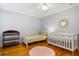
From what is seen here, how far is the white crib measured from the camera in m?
1.78

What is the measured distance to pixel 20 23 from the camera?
3.04 metres

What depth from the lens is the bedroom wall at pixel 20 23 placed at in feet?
8.58

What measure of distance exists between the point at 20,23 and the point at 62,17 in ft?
6.55

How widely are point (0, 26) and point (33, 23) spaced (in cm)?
160

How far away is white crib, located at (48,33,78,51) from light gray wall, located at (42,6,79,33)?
1.41 feet

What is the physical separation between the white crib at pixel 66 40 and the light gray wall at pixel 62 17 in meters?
0.43

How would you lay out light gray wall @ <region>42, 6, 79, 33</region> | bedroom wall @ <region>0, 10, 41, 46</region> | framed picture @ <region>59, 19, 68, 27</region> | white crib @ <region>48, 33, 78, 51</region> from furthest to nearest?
1. bedroom wall @ <region>0, 10, 41, 46</region>
2. framed picture @ <region>59, 19, 68, 27</region>
3. light gray wall @ <region>42, 6, 79, 33</region>
4. white crib @ <region>48, 33, 78, 51</region>

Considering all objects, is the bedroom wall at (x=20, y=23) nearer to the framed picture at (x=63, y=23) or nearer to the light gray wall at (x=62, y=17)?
the light gray wall at (x=62, y=17)

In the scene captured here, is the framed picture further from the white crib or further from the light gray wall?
the white crib

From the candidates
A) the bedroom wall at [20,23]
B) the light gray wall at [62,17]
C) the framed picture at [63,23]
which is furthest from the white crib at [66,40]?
the bedroom wall at [20,23]

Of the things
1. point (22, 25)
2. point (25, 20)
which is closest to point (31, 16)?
point (25, 20)

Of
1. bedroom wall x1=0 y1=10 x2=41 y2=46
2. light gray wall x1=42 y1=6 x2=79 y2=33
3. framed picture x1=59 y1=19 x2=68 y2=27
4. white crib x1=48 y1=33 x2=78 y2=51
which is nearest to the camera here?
white crib x1=48 y1=33 x2=78 y2=51

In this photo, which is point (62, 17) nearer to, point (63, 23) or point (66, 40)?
point (63, 23)

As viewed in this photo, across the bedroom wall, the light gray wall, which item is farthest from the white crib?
the bedroom wall
